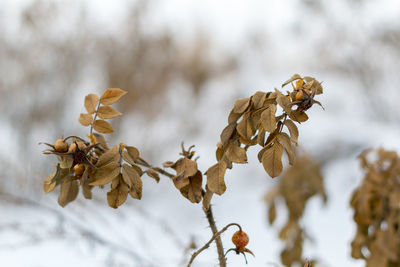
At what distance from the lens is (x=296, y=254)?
41.4 inches

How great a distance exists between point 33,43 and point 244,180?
267 centimetres

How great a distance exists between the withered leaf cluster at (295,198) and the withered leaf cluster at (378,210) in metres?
0.21

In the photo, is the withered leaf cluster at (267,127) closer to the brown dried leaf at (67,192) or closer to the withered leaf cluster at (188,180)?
the withered leaf cluster at (188,180)

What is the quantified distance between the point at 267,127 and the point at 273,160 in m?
0.04

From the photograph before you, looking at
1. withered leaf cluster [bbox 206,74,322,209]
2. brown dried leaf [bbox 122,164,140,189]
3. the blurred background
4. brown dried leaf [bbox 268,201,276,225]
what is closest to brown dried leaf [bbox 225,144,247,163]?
withered leaf cluster [bbox 206,74,322,209]

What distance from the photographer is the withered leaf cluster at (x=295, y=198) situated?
3.49 ft

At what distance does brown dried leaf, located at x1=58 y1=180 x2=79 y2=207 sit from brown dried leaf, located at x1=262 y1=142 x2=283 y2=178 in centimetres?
24

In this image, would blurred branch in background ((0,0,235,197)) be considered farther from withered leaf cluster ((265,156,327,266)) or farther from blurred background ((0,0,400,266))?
withered leaf cluster ((265,156,327,266))

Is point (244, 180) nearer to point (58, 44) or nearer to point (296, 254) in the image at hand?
point (58, 44)

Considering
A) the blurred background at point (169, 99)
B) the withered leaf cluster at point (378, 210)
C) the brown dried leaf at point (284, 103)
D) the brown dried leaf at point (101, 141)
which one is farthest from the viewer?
the blurred background at point (169, 99)

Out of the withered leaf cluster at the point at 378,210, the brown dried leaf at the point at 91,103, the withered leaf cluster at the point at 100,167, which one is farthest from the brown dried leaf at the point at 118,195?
the withered leaf cluster at the point at 378,210

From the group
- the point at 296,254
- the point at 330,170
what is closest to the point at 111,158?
the point at 296,254

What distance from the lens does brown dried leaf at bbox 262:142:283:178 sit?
0.41 metres

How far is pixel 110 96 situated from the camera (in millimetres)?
495
